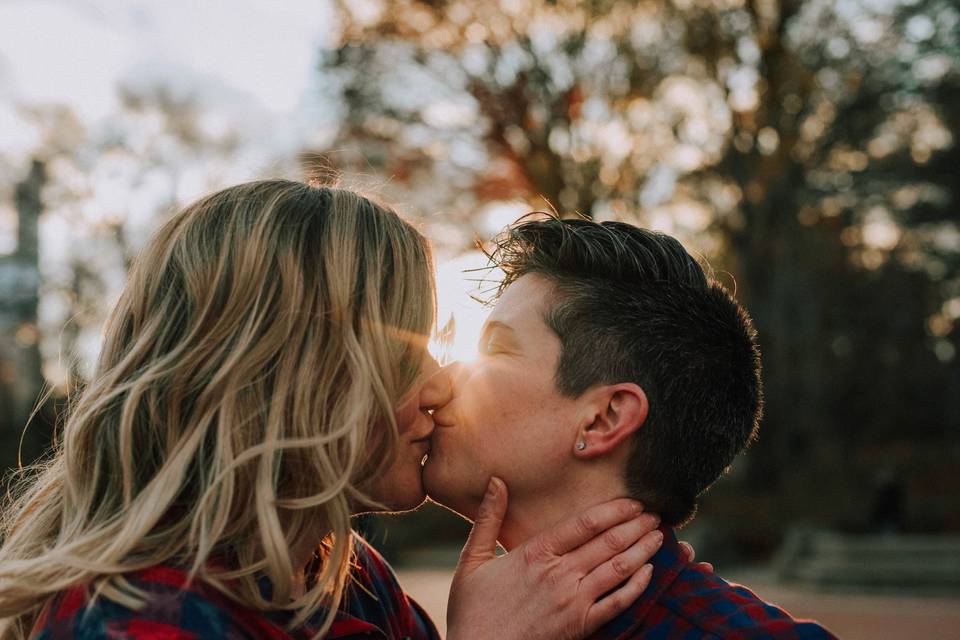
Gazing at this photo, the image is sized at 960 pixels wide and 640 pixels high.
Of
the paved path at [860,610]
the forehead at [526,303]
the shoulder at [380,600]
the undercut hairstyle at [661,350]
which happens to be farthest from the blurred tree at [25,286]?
the undercut hairstyle at [661,350]

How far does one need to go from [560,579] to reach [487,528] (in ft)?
1.08

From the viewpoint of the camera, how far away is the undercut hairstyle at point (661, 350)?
115 inches

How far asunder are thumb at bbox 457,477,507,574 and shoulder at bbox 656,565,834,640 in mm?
520

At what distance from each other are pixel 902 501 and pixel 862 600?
6090 millimetres

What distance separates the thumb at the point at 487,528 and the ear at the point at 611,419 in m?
0.26

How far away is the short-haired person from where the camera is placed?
2.91 m

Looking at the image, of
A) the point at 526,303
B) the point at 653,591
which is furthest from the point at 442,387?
the point at 653,591

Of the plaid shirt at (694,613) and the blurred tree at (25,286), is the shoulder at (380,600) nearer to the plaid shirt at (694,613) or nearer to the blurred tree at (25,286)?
the plaid shirt at (694,613)

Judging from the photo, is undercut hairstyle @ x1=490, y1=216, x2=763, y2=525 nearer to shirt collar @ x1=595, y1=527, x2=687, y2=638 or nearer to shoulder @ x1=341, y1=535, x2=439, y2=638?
shirt collar @ x1=595, y1=527, x2=687, y2=638

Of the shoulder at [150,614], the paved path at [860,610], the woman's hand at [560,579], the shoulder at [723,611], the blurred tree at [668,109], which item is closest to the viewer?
the shoulder at [150,614]

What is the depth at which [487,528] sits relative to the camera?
2934 mm

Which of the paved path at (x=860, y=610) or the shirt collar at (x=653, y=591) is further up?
the shirt collar at (x=653, y=591)

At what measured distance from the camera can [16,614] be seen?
224 centimetres

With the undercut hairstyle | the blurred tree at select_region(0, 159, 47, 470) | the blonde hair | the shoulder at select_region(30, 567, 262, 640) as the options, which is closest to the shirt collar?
the undercut hairstyle
